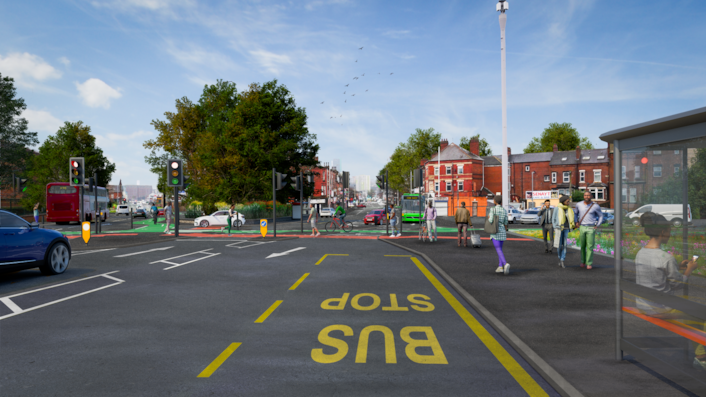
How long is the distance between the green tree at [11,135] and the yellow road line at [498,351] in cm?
5629

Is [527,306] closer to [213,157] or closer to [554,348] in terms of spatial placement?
[554,348]

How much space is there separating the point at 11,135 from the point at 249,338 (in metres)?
58.0

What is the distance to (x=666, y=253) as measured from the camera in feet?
13.4

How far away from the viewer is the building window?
430cm

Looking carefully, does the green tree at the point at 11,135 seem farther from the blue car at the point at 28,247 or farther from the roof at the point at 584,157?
the roof at the point at 584,157

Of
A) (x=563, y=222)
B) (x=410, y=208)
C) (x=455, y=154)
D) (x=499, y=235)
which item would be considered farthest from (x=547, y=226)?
(x=455, y=154)

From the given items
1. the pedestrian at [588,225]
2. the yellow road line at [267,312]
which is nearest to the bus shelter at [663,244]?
the yellow road line at [267,312]

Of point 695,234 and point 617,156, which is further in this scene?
point 617,156

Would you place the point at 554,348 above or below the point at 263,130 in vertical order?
below

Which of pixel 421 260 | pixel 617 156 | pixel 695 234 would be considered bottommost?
pixel 421 260

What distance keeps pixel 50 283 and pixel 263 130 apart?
121ft

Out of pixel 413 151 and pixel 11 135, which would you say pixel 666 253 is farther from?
pixel 413 151

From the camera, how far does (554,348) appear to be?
16.2ft

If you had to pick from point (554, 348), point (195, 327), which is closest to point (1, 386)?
point (195, 327)
